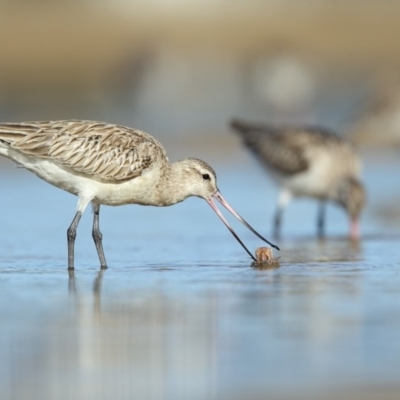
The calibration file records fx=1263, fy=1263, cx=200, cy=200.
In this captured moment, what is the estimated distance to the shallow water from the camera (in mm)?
5797

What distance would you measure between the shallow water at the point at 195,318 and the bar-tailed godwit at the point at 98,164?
0.53 m

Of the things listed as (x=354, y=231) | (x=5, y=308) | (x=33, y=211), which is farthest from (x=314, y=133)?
(x=5, y=308)

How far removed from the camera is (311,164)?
15.6 meters

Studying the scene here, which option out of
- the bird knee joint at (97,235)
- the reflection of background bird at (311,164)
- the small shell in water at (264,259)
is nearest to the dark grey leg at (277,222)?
the reflection of background bird at (311,164)

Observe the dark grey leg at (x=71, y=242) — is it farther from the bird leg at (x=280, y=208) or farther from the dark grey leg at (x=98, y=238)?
the bird leg at (x=280, y=208)

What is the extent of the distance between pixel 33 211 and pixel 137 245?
3.47 m

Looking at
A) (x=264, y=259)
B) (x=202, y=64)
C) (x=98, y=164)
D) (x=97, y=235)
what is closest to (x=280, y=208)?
(x=97, y=235)

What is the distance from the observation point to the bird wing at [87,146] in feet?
32.9

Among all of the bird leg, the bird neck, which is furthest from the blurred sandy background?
the bird neck

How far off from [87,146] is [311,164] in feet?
19.2

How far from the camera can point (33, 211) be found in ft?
49.1

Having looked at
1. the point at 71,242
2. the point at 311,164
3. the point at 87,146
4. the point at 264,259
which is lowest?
the point at 264,259

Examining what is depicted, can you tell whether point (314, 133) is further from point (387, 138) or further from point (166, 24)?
point (166, 24)

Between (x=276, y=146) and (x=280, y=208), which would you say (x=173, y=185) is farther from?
(x=276, y=146)
